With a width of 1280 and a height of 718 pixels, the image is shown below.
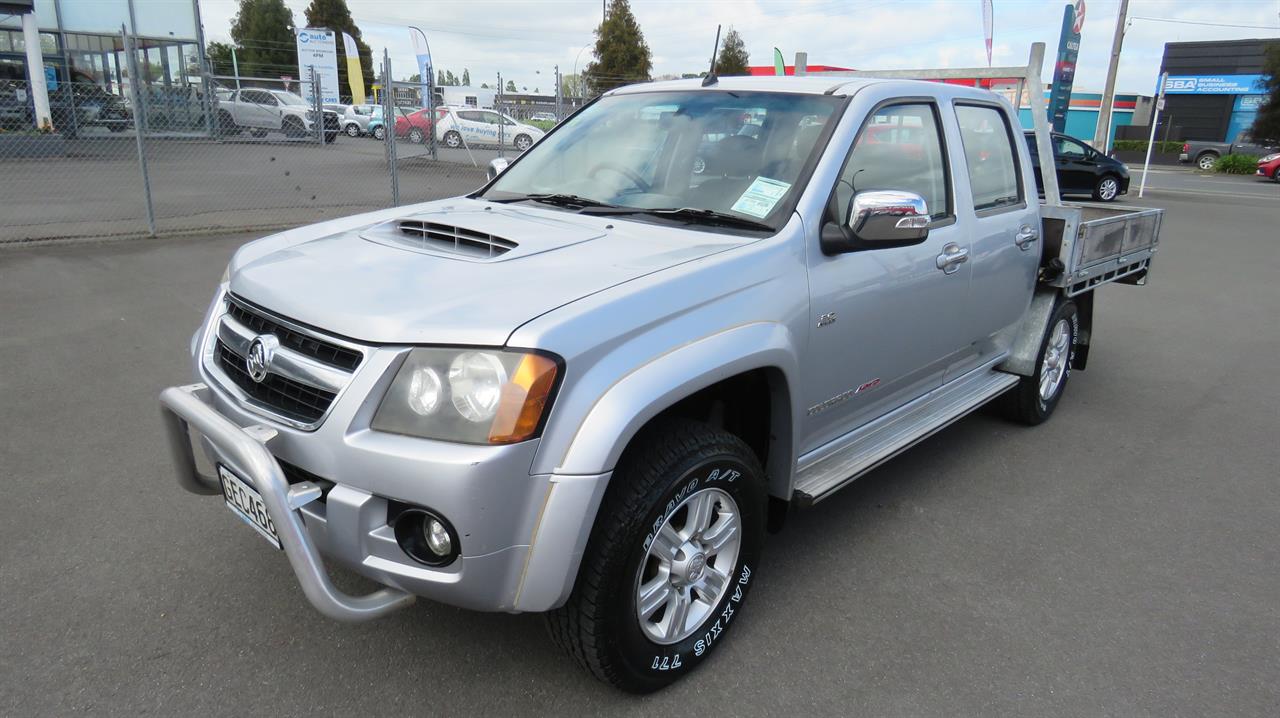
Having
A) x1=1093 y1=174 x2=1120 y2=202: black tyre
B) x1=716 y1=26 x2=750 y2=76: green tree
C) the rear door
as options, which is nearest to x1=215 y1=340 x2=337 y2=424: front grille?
the rear door

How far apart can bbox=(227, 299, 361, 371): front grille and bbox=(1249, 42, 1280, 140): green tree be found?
44.6m

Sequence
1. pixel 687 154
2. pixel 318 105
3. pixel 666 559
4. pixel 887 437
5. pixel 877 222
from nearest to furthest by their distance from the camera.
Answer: pixel 666 559 → pixel 877 222 → pixel 687 154 → pixel 887 437 → pixel 318 105

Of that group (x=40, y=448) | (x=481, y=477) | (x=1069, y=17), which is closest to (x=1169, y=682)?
(x=481, y=477)

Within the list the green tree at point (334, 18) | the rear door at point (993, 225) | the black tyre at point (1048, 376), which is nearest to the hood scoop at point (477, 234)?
the rear door at point (993, 225)

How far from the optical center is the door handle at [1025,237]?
14.3 feet

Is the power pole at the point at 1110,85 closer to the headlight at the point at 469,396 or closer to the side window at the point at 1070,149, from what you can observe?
the side window at the point at 1070,149

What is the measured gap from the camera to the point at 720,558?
282cm

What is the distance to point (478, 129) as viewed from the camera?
804 inches

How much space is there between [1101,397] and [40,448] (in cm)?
632

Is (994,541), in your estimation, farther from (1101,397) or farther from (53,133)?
(53,133)

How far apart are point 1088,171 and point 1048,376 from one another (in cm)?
1835

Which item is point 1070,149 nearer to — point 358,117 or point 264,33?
point 358,117

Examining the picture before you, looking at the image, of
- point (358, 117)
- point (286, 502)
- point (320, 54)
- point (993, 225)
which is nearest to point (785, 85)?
point (993, 225)

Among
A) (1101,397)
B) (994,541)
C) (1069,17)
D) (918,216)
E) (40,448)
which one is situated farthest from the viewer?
(1069,17)
